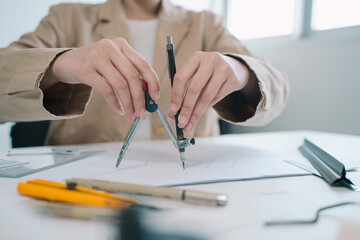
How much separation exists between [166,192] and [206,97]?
0.20 meters

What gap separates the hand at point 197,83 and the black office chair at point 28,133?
0.53m

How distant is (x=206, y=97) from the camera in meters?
0.40

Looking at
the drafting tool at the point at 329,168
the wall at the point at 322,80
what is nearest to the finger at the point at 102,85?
the drafting tool at the point at 329,168

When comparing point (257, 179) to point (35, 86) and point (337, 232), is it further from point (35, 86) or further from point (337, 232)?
point (35, 86)

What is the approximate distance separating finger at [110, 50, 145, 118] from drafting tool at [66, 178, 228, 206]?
0.14 m

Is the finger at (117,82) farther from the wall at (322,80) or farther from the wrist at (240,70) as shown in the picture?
the wall at (322,80)

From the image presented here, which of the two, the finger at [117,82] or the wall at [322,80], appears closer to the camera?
the finger at [117,82]

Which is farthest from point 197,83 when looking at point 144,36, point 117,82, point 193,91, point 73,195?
point 144,36

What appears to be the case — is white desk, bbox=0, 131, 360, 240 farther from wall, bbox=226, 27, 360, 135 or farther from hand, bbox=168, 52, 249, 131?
wall, bbox=226, 27, 360, 135

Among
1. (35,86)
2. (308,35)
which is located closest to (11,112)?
(35,86)

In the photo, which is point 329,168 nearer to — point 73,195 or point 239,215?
point 239,215

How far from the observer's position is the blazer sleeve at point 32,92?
448 mm

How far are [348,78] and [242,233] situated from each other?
3.67 feet

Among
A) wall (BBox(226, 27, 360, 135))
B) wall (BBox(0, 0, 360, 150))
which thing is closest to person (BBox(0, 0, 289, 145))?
wall (BBox(0, 0, 360, 150))
